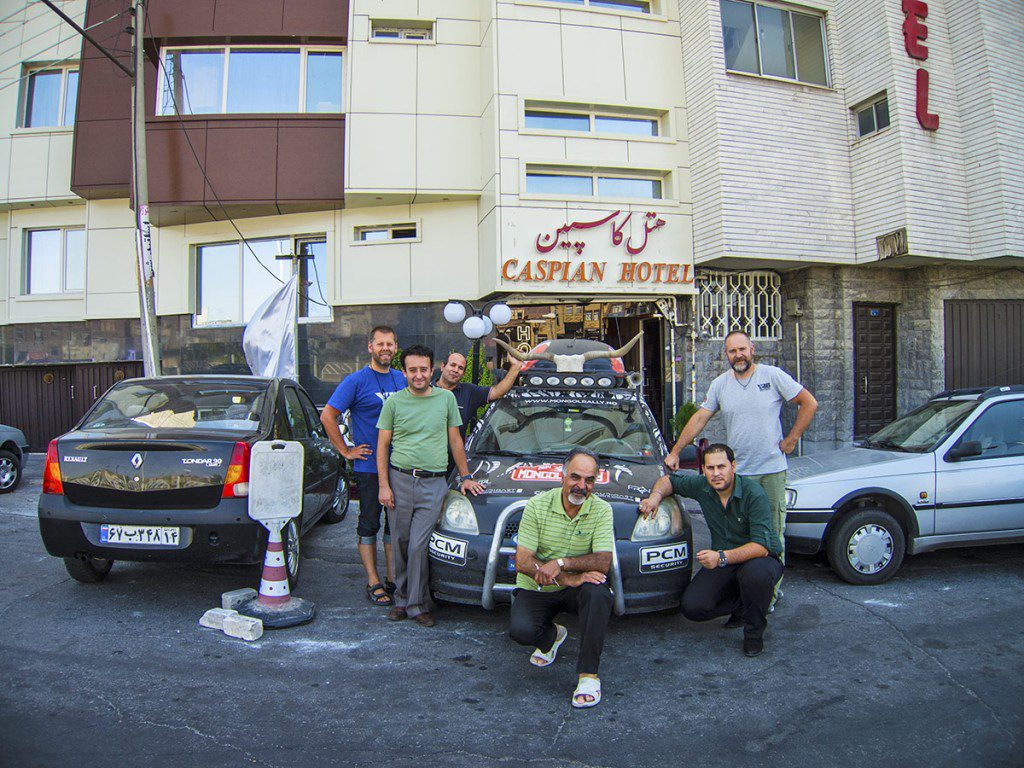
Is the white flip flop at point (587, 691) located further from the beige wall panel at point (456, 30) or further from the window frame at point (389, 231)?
the beige wall panel at point (456, 30)

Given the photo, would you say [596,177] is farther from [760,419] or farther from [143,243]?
[760,419]

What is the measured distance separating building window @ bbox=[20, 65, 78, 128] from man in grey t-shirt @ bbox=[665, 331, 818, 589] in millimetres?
14781

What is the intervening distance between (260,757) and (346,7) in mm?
12940

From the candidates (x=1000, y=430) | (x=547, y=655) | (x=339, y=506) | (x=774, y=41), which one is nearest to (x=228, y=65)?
(x=339, y=506)

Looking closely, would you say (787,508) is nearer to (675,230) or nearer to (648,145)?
(675,230)

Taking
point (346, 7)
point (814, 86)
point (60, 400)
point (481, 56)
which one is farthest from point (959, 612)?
point (60, 400)

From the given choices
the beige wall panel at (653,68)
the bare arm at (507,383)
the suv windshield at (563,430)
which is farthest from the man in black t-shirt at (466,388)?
the beige wall panel at (653,68)

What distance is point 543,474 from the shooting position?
4695 mm

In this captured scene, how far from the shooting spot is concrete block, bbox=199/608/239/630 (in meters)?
4.46

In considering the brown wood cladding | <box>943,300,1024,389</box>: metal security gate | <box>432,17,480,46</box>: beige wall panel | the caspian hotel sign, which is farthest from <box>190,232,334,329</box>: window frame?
<box>943,300,1024,389</box>: metal security gate

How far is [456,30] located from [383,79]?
169cm

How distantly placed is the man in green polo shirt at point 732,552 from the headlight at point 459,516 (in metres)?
1.06

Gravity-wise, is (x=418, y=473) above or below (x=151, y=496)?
above

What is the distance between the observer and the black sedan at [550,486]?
13.7 feet
